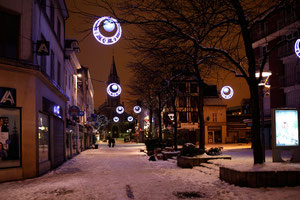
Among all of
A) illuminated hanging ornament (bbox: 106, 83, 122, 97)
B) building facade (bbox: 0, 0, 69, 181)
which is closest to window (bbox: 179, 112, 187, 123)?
illuminated hanging ornament (bbox: 106, 83, 122, 97)

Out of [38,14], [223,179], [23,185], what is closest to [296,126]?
[223,179]

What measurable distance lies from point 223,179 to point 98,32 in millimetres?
6646

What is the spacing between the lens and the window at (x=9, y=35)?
13.4 meters

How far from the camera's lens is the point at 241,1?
1202cm

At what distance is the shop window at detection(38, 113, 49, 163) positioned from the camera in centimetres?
1550

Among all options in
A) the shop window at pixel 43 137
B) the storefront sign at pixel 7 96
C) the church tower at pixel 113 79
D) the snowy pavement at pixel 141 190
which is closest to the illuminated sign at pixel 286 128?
the snowy pavement at pixel 141 190

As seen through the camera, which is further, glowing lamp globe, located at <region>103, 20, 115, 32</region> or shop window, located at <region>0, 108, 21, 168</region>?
shop window, located at <region>0, 108, 21, 168</region>

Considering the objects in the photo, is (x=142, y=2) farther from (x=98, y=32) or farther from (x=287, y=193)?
(x=287, y=193)

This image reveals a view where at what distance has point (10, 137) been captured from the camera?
525 inches

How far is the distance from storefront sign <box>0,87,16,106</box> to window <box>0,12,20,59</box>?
139 cm

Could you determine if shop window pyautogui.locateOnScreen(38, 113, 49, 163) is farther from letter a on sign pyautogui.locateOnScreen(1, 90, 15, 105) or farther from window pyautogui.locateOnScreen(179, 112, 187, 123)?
window pyautogui.locateOnScreen(179, 112, 187, 123)

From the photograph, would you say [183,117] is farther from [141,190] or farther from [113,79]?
[113,79]

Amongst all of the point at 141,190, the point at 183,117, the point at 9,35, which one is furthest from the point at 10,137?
the point at 183,117

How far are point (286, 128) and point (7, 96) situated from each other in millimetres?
11200
